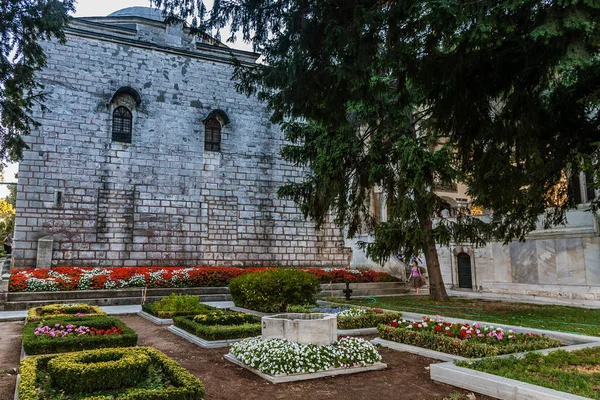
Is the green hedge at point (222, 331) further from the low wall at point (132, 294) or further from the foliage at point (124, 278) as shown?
the low wall at point (132, 294)

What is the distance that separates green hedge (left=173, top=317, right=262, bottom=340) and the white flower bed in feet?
4.74

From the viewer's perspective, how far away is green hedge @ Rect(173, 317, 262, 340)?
838 centimetres

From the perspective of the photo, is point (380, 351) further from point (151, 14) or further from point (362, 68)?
point (151, 14)

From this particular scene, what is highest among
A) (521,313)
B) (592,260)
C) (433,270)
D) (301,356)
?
(592,260)

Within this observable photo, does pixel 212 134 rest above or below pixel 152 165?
above

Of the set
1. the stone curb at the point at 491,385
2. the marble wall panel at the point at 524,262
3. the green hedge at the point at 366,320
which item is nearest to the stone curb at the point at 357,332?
the green hedge at the point at 366,320

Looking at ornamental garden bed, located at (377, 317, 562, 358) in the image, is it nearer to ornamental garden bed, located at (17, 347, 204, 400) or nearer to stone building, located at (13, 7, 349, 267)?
ornamental garden bed, located at (17, 347, 204, 400)

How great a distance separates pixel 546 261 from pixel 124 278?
1470 centimetres

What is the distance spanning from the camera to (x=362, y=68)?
5.50m

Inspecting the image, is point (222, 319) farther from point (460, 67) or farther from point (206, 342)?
point (460, 67)

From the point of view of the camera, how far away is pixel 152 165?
744 inches

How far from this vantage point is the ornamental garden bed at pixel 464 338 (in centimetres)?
675

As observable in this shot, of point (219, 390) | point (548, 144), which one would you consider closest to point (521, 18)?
point (548, 144)

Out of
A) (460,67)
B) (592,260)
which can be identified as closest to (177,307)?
(460,67)
